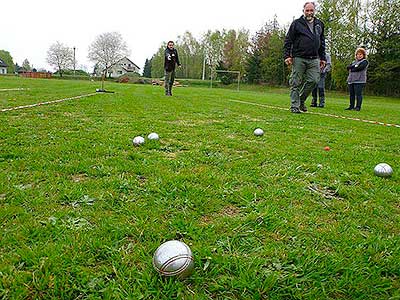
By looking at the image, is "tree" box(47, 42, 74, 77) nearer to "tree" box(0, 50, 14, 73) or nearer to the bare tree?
the bare tree

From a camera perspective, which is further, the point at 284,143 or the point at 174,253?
the point at 284,143

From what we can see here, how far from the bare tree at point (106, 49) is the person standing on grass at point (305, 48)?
56.3 meters

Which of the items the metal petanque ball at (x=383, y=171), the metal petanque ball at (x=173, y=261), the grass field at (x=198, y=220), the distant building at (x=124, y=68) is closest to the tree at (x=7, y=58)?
the distant building at (x=124, y=68)

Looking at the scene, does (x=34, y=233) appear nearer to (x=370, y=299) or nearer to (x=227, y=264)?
(x=227, y=264)

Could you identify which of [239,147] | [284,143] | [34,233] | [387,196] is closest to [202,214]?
[34,233]

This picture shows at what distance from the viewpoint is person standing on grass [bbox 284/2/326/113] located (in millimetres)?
6840

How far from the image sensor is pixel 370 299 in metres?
1.22

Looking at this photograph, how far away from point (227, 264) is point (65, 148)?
2248 mm

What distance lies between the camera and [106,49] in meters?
59.1

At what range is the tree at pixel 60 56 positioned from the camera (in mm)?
66812

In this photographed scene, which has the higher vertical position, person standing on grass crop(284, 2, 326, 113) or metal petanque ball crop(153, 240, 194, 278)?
person standing on grass crop(284, 2, 326, 113)

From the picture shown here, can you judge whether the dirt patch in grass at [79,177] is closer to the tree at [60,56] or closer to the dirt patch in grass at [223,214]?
the dirt patch in grass at [223,214]

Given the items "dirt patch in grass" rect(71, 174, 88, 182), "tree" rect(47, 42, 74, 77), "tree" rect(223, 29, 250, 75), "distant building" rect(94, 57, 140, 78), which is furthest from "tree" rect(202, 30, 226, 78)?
"dirt patch in grass" rect(71, 174, 88, 182)

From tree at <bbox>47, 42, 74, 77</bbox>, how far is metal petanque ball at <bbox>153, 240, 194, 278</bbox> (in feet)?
238
